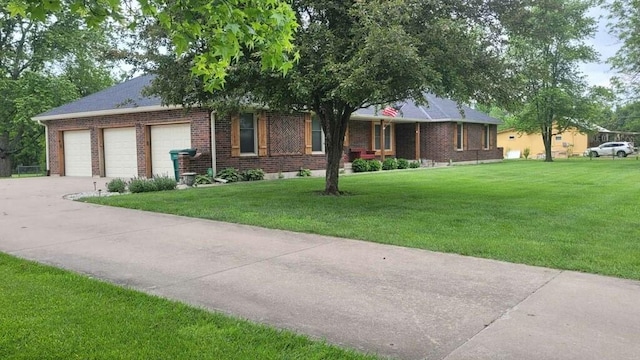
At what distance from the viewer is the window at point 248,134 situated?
60.7 ft

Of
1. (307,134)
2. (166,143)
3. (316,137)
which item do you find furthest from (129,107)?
(316,137)

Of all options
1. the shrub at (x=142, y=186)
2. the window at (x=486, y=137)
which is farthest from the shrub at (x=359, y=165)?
the window at (x=486, y=137)

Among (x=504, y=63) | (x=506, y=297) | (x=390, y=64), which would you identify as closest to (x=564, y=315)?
(x=506, y=297)

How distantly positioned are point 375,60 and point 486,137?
2699 centimetres

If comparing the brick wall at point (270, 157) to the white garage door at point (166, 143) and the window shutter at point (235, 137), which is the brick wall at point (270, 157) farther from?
the white garage door at point (166, 143)

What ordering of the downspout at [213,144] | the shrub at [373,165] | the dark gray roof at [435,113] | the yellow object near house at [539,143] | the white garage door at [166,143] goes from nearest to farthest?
the downspout at [213,144], the white garage door at [166,143], the shrub at [373,165], the dark gray roof at [435,113], the yellow object near house at [539,143]

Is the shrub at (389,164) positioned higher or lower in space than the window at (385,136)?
lower

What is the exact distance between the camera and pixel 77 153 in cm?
2222

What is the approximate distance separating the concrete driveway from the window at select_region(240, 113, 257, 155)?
1077cm

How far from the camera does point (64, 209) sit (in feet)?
35.4

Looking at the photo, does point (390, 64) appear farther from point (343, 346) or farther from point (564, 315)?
point (343, 346)

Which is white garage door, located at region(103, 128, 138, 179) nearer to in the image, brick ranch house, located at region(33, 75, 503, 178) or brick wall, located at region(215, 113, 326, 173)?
brick ranch house, located at region(33, 75, 503, 178)

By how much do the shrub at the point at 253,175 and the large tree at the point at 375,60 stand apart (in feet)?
20.6

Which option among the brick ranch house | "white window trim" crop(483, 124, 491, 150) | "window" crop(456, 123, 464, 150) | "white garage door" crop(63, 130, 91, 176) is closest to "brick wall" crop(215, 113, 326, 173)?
the brick ranch house
